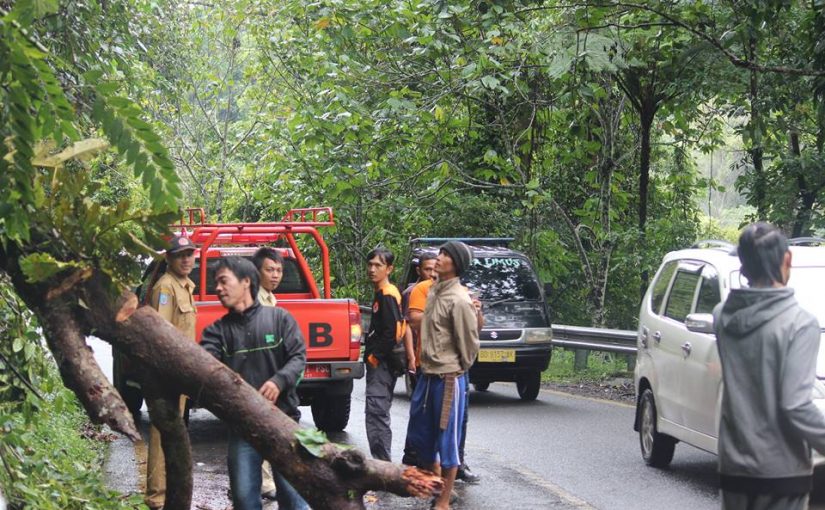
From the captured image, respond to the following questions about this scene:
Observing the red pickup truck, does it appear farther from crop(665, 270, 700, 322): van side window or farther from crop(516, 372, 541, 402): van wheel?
crop(516, 372, 541, 402): van wheel

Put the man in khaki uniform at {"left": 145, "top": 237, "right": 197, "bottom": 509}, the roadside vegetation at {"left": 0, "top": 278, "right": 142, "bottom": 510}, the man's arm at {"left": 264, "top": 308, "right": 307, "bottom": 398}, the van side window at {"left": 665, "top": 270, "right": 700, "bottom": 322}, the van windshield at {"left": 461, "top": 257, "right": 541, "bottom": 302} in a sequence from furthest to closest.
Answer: the van windshield at {"left": 461, "top": 257, "right": 541, "bottom": 302}
the van side window at {"left": 665, "top": 270, "right": 700, "bottom": 322}
the man in khaki uniform at {"left": 145, "top": 237, "right": 197, "bottom": 509}
the man's arm at {"left": 264, "top": 308, "right": 307, "bottom": 398}
the roadside vegetation at {"left": 0, "top": 278, "right": 142, "bottom": 510}

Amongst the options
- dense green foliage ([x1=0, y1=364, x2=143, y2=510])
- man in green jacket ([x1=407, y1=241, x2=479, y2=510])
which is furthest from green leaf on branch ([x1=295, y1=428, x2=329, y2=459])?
man in green jacket ([x1=407, y1=241, x2=479, y2=510])

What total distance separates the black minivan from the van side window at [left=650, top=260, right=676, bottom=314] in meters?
4.04

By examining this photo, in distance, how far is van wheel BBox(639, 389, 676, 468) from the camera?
1019cm

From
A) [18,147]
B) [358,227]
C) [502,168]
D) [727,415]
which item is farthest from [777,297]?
[358,227]

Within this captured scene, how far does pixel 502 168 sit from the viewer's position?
21.0 metres

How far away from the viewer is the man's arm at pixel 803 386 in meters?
4.52

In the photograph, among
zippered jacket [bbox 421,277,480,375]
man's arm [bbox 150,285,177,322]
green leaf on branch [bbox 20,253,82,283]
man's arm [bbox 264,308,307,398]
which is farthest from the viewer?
man's arm [bbox 150,285,177,322]

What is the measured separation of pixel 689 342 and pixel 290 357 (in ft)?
12.7

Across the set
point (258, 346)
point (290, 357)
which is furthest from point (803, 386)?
point (258, 346)

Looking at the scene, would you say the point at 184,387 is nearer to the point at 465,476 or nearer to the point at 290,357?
the point at 290,357

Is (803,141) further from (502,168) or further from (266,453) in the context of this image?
(266,453)

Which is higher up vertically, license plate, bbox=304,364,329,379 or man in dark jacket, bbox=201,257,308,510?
man in dark jacket, bbox=201,257,308,510

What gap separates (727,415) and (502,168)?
16.4m
